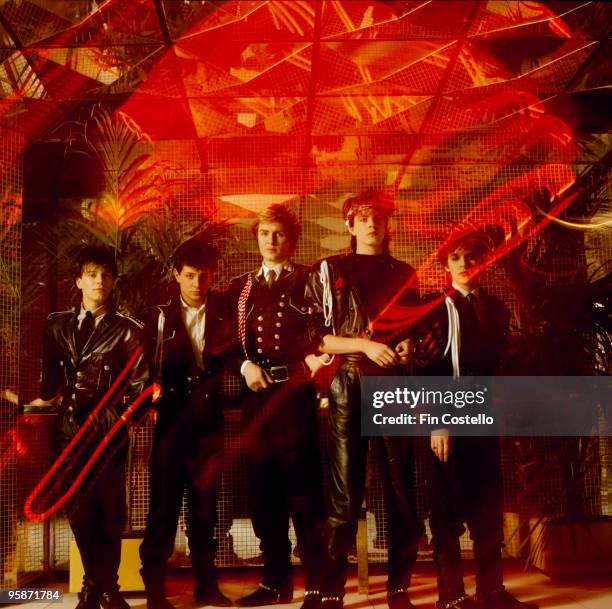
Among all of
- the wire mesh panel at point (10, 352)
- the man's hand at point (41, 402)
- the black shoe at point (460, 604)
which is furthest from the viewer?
the man's hand at point (41, 402)

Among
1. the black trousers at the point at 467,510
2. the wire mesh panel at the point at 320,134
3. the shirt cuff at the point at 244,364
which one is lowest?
the black trousers at the point at 467,510

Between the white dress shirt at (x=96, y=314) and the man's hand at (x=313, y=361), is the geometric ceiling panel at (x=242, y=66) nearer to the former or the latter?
the white dress shirt at (x=96, y=314)

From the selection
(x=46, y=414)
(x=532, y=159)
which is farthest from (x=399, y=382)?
(x=46, y=414)

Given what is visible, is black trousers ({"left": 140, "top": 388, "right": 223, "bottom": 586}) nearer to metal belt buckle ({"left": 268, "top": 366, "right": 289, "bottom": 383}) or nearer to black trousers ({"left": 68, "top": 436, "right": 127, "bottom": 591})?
black trousers ({"left": 68, "top": 436, "right": 127, "bottom": 591})

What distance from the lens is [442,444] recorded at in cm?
326

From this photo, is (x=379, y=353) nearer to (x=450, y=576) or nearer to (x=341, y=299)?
(x=341, y=299)

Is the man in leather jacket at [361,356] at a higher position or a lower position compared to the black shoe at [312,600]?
higher

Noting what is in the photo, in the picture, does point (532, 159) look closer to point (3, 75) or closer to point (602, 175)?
point (602, 175)

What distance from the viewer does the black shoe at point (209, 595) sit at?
132 inches

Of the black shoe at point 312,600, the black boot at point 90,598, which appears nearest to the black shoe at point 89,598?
the black boot at point 90,598

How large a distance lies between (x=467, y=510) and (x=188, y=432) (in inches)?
57.2

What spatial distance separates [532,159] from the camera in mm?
4133

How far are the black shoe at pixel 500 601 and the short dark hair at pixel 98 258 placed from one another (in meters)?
2.50

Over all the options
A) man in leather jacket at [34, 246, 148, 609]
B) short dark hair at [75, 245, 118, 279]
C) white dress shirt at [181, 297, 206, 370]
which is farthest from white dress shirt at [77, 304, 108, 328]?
white dress shirt at [181, 297, 206, 370]
